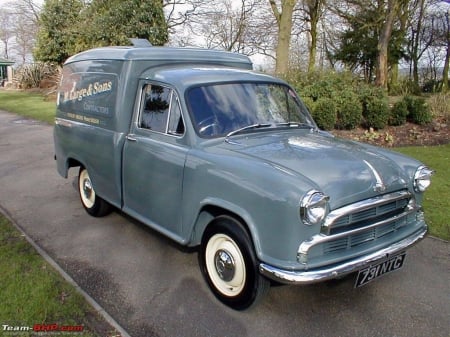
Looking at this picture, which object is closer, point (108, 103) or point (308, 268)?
point (308, 268)

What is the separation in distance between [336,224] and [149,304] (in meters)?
1.67

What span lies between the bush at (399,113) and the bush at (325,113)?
1943mm

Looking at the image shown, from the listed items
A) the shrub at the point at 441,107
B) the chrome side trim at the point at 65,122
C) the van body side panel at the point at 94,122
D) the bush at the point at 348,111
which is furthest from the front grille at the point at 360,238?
the shrub at the point at 441,107

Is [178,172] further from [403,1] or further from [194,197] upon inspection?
[403,1]

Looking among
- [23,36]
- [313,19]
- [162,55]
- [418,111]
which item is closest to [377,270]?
[162,55]

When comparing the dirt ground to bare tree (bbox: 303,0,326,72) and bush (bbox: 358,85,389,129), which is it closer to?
bush (bbox: 358,85,389,129)

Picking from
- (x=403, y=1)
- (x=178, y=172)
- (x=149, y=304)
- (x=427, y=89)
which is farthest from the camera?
(x=427, y=89)

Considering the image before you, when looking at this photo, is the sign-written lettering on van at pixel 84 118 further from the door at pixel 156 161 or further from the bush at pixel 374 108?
the bush at pixel 374 108

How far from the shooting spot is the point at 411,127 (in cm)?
1099

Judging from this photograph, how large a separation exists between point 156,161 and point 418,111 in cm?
945

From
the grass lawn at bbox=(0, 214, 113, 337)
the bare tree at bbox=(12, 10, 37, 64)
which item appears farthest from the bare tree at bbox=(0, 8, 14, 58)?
the grass lawn at bbox=(0, 214, 113, 337)

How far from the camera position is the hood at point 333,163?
286 centimetres

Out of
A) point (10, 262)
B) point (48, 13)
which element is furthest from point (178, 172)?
point (48, 13)

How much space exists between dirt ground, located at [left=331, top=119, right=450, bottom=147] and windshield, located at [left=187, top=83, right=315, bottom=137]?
21.0 feet
